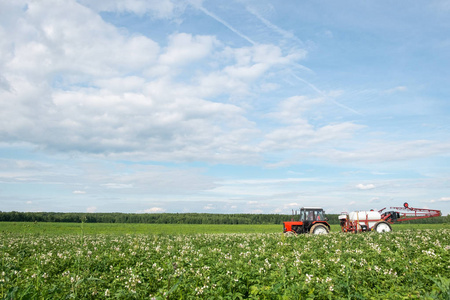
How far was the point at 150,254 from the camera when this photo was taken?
11188mm

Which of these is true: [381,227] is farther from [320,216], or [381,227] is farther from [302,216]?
[302,216]

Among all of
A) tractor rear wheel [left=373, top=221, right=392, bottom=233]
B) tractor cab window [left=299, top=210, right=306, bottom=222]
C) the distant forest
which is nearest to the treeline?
the distant forest

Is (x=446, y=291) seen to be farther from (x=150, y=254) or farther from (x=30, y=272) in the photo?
(x=30, y=272)

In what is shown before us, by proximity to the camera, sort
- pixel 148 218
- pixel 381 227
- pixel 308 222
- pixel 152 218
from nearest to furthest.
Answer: pixel 308 222, pixel 381 227, pixel 148 218, pixel 152 218

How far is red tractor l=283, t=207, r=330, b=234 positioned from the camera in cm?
2584

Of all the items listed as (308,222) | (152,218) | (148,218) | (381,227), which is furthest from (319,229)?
(148,218)

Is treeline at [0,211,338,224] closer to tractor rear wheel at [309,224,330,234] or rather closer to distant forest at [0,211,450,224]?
distant forest at [0,211,450,224]

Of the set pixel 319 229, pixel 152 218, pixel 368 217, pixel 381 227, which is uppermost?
pixel 368 217

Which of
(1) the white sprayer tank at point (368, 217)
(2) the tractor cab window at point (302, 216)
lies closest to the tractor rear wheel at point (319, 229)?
(2) the tractor cab window at point (302, 216)

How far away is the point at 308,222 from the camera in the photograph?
26953 millimetres

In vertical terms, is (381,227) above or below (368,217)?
below

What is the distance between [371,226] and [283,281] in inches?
1124

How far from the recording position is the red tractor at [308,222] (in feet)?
84.8

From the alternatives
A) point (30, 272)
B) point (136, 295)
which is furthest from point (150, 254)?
point (136, 295)
